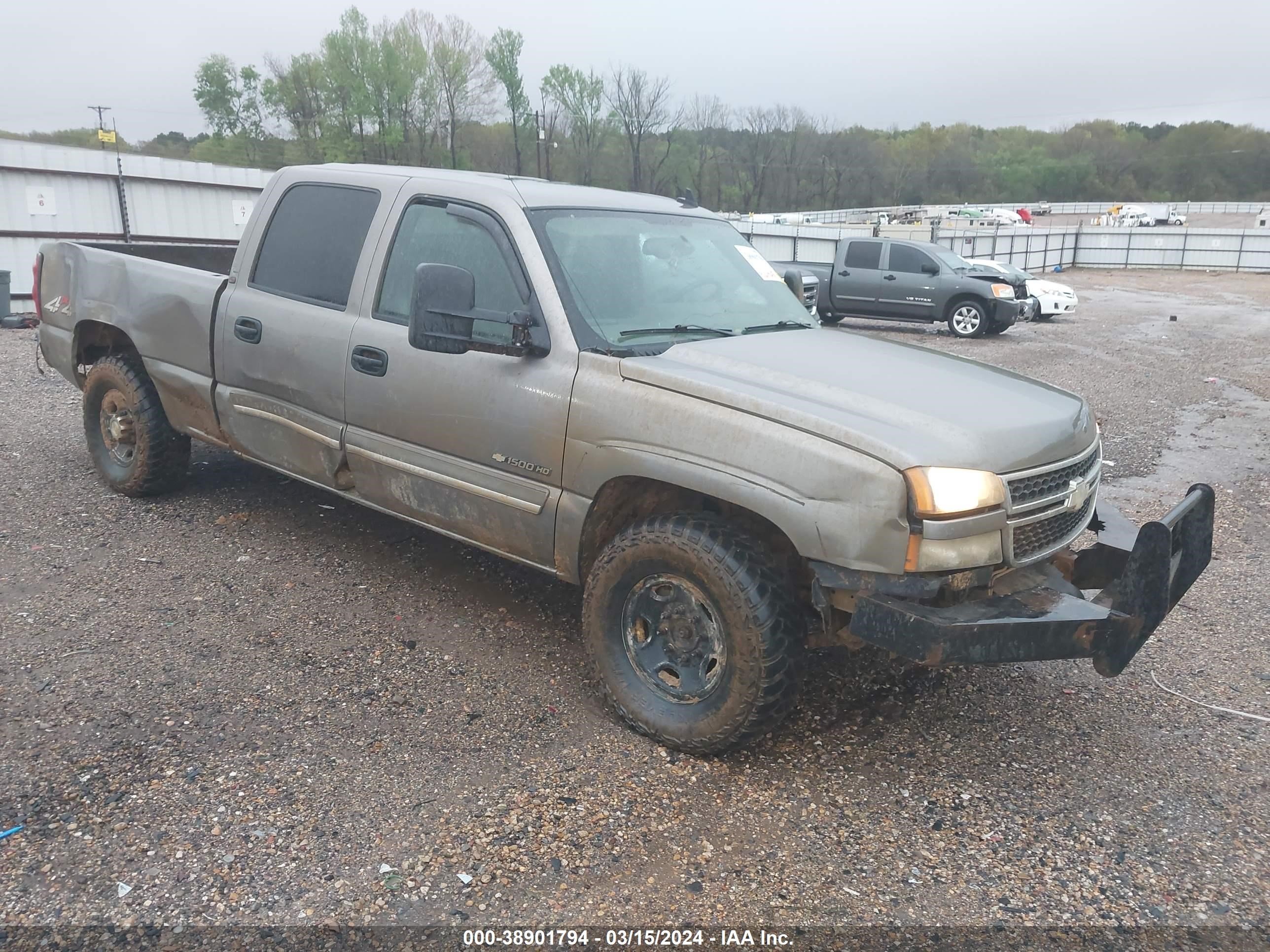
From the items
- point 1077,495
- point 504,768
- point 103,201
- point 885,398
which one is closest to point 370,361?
point 504,768

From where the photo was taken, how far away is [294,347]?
173 inches

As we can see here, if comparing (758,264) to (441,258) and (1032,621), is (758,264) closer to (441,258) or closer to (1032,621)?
(441,258)

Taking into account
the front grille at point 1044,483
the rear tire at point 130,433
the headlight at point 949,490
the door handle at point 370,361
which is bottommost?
the rear tire at point 130,433

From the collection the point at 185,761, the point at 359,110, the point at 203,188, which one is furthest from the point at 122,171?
the point at 359,110

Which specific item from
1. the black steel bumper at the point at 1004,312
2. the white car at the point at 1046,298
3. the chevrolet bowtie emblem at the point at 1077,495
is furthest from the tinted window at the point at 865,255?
the chevrolet bowtie emblem at the point at 1077,495

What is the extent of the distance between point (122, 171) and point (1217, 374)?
19.3 m

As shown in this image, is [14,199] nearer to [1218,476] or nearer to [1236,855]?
[1218,476]

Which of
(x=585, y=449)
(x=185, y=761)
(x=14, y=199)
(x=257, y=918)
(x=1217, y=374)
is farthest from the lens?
(x=14, y=199)

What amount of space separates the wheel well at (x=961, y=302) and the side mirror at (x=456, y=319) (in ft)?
51.9

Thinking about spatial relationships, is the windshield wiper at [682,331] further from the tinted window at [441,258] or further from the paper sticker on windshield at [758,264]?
the paper sticker on windshield at [758,264]

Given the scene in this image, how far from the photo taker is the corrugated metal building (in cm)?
1675

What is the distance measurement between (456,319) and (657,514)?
1045 mm

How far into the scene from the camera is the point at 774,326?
4082mm

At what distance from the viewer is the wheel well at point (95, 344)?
222 inches
